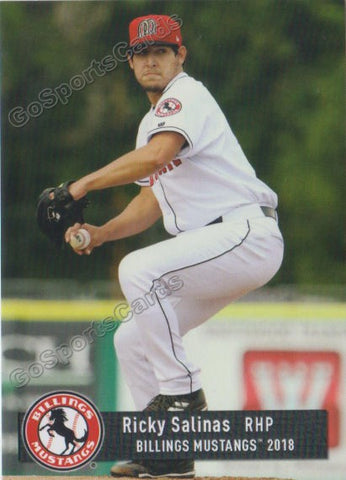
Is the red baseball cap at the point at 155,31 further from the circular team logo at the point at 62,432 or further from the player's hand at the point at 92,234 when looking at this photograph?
the circular team logo at the point at 62,432

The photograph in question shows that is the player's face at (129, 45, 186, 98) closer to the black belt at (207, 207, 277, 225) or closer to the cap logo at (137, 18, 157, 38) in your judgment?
the cap logo at (137, 18, 157, 38)

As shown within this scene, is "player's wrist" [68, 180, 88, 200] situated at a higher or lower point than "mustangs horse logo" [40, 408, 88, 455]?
higher

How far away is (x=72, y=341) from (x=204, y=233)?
86 centimetres

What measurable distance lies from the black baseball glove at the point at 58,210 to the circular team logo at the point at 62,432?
72 centimetres

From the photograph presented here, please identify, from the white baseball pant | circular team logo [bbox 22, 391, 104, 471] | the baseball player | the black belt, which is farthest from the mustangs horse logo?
the black belt

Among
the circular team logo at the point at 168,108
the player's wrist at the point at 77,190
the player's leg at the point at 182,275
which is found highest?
the circular team logo at the point at 168,108

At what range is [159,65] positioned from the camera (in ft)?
14.1

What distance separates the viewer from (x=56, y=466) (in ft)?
14.5

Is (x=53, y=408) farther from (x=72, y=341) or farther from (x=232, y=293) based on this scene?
(x=232, y=293)

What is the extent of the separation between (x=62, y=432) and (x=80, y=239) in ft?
2.68

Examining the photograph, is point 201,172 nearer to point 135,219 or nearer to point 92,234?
point 135,219

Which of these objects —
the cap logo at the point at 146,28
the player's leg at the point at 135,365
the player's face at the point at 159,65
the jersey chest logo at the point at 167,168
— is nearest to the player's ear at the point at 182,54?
the player's face at the point at 159,65

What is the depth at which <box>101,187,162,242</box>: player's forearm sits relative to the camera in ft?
14.5

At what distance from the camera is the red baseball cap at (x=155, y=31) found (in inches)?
169
